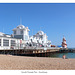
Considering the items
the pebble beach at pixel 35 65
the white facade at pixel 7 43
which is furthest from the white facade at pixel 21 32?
the pebble beach at pixel 35 65

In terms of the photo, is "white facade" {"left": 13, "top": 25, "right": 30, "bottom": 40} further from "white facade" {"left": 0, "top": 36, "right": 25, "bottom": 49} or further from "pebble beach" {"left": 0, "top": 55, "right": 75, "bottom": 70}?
"pebble beach" {"left": 0, "top": 55, "right": 75, "bottom": 70}

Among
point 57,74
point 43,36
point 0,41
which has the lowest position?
point 57,74

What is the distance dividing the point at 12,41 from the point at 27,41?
12.2 meters

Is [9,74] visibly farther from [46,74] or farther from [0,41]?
[0,41]

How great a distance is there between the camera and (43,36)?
77.8m

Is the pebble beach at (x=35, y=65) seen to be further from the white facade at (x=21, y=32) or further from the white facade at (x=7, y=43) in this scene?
the white facade at (x=21, y=32)

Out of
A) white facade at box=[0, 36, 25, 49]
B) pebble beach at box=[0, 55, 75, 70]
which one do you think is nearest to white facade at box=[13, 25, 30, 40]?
white facade at box=[0, 36, 25, 49]

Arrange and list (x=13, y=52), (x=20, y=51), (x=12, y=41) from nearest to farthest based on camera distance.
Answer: (x=13, y=52) < (x=20, y=51) < (x=12, y=41)

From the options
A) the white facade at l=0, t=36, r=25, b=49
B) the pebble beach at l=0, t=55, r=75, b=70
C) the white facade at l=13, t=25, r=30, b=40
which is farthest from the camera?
the white facade at l=13, t=25, r=30, b=40

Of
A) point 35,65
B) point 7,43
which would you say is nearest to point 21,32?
point 7,43

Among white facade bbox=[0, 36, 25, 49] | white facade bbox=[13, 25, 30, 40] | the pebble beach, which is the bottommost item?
the pebble beach

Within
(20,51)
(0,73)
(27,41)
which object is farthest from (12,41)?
(0,73)

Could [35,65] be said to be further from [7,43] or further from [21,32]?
[21,32]

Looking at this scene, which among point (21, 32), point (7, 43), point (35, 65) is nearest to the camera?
point (35, 65)
